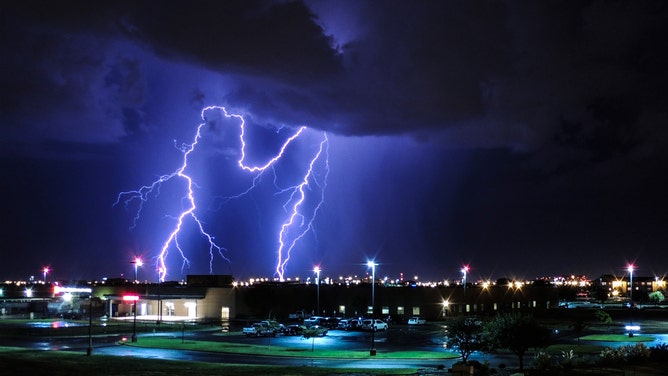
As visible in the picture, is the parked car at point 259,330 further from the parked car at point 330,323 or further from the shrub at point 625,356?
the shrub at point 625,356

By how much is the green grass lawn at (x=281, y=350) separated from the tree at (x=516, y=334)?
953 centimetres

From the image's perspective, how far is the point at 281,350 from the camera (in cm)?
4906

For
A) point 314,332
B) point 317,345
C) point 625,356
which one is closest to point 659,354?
point 625,356

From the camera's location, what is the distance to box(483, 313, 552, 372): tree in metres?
33.8

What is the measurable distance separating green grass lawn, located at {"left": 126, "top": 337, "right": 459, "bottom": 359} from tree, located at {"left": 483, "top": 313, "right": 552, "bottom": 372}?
9533mm

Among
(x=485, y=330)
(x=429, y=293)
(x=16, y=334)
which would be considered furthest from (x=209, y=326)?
(x=485, y=330)

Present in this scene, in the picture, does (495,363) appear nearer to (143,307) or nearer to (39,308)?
(143,307)

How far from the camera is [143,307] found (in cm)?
9812

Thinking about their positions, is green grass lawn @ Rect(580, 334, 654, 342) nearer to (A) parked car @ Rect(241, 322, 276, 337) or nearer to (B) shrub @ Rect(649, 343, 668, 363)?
(B) shrub @ Rect(649, 343, 668, 363)

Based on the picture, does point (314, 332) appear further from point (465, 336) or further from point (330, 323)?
point (465, 336)

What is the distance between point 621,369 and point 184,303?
68387 millimetres

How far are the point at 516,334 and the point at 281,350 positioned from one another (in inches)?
794

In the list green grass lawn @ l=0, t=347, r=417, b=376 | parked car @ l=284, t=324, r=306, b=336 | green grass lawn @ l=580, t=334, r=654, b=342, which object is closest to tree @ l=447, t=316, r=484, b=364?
green grass lawn @ l=0, t=347, r=417, b=376

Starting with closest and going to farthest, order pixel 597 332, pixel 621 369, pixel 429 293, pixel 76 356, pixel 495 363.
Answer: pixel 621 369, pixel 495 363, pixel 76 356, pixel 597 332, pixel 429 293
